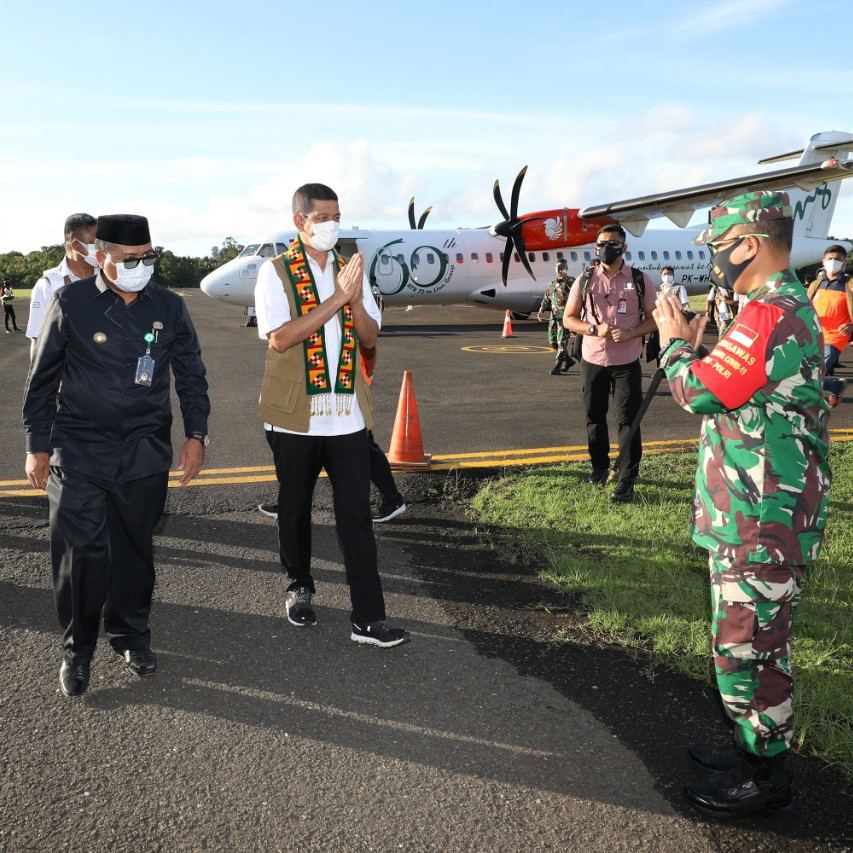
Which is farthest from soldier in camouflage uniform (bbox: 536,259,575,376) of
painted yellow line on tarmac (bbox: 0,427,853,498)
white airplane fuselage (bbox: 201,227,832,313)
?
white airplane fuselage (bbox: 201,227,832,313)

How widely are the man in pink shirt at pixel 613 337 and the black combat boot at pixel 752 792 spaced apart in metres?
3.35

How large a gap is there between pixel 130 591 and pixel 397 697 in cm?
135

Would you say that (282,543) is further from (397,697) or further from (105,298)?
(105,298)

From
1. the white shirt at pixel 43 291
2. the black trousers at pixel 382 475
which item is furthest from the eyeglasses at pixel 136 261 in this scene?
the black trousers at pixel 382 475

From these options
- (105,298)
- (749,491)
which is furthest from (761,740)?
(105,298)

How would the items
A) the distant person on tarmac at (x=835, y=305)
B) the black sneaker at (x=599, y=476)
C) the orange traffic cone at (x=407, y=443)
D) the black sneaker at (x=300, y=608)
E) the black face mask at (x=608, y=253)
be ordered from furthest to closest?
the distant person on tarmac at (x=835, y=305), the orange traffic cone at (x=407, y=443), the black sneaker at (x=599, y=476), the black face mask at (x=608, y=253), the black sneaker at (x=300, y=608)

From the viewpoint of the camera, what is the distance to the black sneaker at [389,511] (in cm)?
577

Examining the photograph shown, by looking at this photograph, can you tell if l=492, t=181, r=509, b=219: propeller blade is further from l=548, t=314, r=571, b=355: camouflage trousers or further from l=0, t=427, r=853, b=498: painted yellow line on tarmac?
l=0, t=427, r=853, b=498: painted yellow line on tarmac

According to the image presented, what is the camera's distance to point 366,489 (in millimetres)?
3869

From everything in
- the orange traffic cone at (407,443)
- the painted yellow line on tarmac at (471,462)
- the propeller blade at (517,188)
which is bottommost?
the painted yellow line on tarmac at (471,462)

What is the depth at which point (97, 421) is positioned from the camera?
11.0 ft

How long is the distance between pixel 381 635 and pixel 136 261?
6.85ft

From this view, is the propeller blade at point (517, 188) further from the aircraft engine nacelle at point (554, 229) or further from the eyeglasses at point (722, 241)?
the eyeglasses at point (722, 241)

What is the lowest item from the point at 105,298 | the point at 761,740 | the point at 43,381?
the point at 761,740
